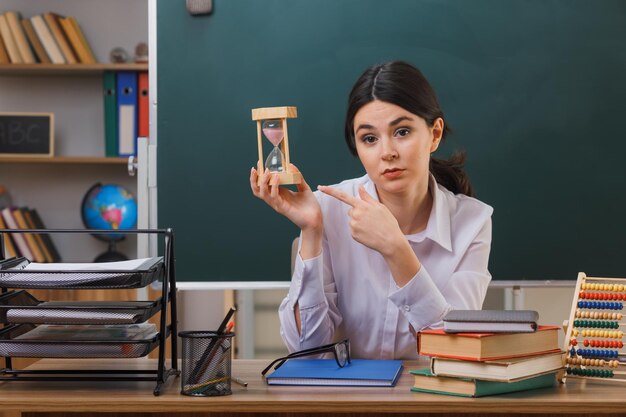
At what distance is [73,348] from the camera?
1455mm

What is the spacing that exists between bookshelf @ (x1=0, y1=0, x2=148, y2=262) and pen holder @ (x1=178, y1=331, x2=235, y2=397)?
313 cm

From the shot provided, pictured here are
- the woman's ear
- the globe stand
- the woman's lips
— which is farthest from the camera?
the globe stand

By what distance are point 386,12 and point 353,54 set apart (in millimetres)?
184

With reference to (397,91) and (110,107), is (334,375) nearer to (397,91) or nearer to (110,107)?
(397,91)

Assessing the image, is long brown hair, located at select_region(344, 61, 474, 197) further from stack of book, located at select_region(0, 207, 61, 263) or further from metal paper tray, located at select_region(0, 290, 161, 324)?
stack of book, located at select_region(0, 207, 61, 263)

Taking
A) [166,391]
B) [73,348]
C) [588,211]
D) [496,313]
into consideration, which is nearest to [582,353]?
[496,313]

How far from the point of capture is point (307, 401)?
4.41ft

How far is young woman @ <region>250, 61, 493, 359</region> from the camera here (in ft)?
5.99

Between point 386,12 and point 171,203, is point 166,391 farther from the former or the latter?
point 386,12

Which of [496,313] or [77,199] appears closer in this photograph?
[496,313]

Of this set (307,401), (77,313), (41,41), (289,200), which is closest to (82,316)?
(77,313)

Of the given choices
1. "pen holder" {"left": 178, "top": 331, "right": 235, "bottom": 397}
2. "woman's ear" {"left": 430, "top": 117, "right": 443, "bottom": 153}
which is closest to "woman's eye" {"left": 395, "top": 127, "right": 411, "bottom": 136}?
"woman's ear" {"left": 430, "top": 117, "right": 443, "bottom": 153}

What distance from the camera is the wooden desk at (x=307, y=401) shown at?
1340 mm

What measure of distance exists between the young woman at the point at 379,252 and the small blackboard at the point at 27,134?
2539mm
